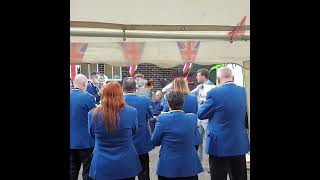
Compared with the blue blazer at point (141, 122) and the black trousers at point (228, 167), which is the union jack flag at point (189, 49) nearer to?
the blue blazer at point (141, 122)

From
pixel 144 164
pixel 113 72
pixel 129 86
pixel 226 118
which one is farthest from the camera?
pixel 113 72

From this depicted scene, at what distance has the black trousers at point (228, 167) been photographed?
4312 mm

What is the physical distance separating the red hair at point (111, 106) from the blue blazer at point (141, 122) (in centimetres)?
59

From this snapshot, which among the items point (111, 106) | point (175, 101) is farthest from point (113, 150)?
point (175, 101)

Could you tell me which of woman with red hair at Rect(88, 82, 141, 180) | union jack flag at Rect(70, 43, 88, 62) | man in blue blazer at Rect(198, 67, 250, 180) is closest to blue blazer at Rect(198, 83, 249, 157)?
man in blue blazer at Rect(198, 67, 250, 180)

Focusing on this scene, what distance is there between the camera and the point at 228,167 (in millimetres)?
4363

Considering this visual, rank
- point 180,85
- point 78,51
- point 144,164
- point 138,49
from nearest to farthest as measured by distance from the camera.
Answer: point 78,51 → point 138,49 → point 144,164 → point 180,85

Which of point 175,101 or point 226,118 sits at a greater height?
point 175,101

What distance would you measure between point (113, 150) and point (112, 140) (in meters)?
0.10

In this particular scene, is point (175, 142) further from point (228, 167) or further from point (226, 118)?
point (228, 167)
